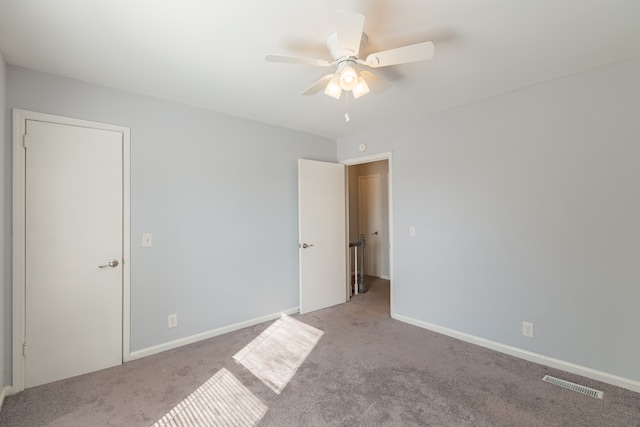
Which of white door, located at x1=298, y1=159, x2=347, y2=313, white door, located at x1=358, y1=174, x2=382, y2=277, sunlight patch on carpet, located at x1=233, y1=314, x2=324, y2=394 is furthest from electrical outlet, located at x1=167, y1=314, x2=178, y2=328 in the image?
white door, located at x1=358, y1=174, x2=382, y2=277

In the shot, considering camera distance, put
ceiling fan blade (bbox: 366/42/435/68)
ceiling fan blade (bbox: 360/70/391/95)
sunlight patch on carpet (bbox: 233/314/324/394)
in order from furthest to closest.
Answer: sunlight patch on carpet (bbox: 233/314/324/394)
ceiling fan blade (bbox: 360/70/391/95)
ceiling fan blade (bbox: 366/42/435/68)

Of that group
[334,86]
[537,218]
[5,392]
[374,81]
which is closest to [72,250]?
[5,392]

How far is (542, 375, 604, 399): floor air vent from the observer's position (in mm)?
2006

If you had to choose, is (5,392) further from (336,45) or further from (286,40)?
(336,45)

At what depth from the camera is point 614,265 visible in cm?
212

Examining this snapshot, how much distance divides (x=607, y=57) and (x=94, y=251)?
4320 mm

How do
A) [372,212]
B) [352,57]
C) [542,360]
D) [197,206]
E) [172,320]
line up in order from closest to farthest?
[352,57]
[542,360]
[172,320]
[197,206]
[372,212]

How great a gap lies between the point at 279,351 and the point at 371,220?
12.3 ft

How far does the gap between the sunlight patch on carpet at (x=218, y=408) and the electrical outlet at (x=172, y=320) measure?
2.72 ft

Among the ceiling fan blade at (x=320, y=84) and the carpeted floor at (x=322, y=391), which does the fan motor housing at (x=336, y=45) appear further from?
the carpeted floor at (x=322, y=391)

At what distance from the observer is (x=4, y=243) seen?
2.02m

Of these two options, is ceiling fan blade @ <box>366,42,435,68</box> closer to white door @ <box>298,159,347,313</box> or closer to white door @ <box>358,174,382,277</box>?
white door @ <box>298,159,347,313</box>

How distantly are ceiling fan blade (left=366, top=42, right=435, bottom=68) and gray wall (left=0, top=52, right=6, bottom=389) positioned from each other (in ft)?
8.48

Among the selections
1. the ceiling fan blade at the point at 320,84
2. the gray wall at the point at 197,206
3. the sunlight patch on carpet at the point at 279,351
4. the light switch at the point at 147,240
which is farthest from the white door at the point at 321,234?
the light switch at the point at 147,240
